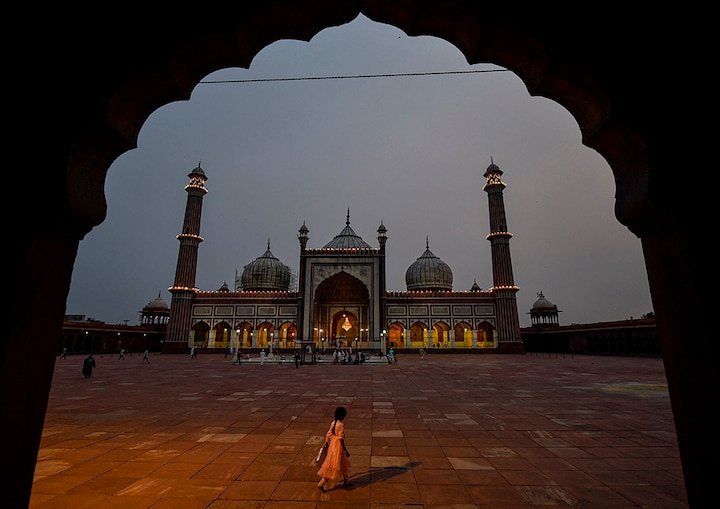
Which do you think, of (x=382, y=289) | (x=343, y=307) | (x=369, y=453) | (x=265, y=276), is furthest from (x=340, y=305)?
(x=369, y=453)

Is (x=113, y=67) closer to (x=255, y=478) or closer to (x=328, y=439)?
(x=328, y=439)

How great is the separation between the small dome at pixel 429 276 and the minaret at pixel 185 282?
1042 inches

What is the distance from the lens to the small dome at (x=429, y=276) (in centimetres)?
4681

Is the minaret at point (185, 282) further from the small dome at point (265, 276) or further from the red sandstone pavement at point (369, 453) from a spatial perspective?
the red sandstone pavement at point (369, 453)

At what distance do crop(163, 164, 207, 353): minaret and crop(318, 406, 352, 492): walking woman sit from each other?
123ft

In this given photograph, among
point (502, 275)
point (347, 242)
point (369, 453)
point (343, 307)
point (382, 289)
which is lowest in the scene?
point (369, 453)

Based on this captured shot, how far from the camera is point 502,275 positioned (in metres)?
37.9

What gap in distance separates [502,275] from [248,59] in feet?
127

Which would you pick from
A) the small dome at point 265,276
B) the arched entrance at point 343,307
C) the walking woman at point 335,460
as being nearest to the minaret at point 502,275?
the arched entrance at point 343,307

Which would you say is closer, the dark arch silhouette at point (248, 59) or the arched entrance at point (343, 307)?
the dark arch silhouette at point (248, 59)

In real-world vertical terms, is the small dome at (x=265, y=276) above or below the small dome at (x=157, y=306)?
above

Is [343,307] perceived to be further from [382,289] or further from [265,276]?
[265,276]

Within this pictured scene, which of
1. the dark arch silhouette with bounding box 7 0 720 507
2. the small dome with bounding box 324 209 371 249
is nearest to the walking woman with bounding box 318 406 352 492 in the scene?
the dark arch silhouette with bounding box 7 0 720 507

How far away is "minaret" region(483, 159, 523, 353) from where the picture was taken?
36.7 m
